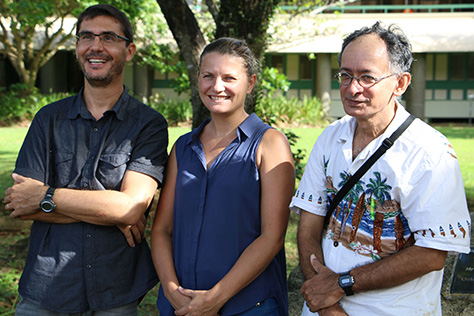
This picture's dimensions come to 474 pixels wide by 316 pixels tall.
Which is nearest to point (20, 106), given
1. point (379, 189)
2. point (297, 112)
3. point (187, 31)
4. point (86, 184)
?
point (297, 112)

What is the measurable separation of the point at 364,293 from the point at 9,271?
4472mm

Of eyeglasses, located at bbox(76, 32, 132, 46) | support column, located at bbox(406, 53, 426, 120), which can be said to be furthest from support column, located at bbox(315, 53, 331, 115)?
eyeglasses, located at bbox(76, 32, 132, 46)

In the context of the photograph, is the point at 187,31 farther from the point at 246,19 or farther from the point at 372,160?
the point at 372,160

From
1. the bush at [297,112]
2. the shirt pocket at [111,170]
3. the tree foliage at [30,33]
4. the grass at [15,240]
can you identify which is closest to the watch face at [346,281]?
the shirt pocket at [111,170]

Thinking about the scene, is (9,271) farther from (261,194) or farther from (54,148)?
(261,194)

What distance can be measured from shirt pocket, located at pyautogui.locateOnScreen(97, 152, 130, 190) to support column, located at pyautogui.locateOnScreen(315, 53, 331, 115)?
19207 mm

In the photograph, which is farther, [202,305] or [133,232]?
[133,232]

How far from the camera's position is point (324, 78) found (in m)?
21.8

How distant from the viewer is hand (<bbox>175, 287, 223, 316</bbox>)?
8.23 ft

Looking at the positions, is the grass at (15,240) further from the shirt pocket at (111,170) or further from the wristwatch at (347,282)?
the wristwatch at (347,282)

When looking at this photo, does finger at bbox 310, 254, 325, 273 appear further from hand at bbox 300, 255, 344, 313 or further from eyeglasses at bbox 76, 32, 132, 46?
eyeglasses at bbox 76, 32, 132, 46

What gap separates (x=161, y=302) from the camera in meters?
2.75

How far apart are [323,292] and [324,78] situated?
20083 millimetres

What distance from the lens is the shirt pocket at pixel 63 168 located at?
9.14 feet
